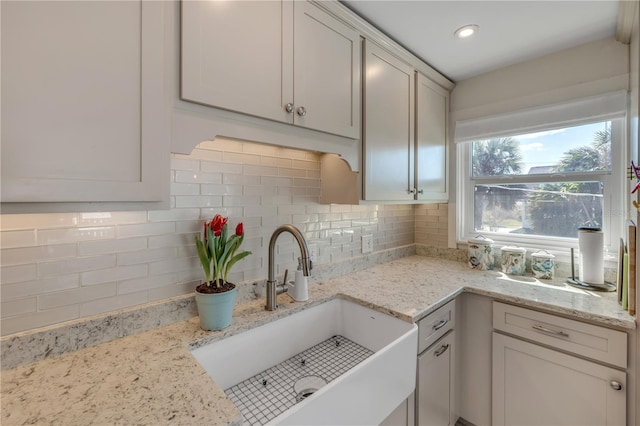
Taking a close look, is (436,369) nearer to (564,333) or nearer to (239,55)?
(564,333)

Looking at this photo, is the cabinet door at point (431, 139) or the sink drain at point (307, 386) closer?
the sink drain at point (307, 386)

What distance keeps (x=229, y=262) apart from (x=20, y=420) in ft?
2.09

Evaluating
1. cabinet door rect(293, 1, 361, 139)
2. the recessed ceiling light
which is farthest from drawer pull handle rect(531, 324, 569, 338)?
the recessed ceiling light

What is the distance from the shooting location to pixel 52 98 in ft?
2.14

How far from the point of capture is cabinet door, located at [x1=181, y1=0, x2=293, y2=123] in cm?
87

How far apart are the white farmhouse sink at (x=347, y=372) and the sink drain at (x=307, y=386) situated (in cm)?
10

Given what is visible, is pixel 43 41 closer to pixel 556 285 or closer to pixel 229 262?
pixel 229 262

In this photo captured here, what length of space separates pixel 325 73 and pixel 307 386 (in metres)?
1.30

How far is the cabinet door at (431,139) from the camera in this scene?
1.88 meters

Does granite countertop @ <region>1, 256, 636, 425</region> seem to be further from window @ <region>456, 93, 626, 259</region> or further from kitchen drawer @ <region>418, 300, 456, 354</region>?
window @ <region>456, 93, 626, 259</region>

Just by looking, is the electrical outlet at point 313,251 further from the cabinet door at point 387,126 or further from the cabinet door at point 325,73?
the cabinet door at point 325,73

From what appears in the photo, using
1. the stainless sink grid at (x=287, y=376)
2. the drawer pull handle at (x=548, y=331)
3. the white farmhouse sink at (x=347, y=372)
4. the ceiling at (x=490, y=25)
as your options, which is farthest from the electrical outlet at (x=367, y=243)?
the ceiling at (x=490, y=25)

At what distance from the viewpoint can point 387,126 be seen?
5.29 feet

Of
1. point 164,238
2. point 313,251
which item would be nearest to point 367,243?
point 313,251
